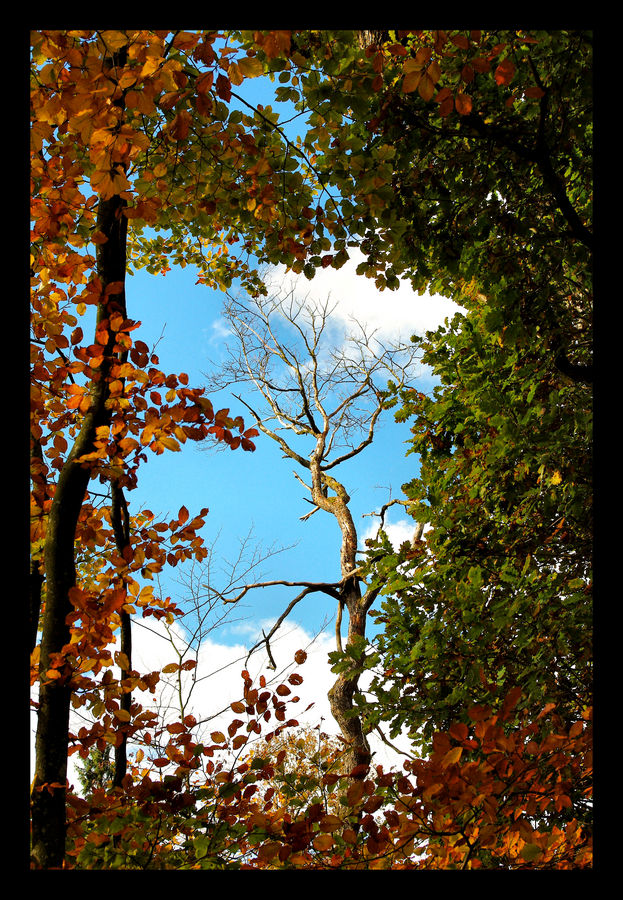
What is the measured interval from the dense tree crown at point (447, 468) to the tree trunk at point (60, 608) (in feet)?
0.04

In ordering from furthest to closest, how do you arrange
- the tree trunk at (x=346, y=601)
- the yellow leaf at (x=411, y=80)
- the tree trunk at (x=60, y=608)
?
the tree trunk at (x=346, y=601) → the tree trunk at (x=60, y=608) → the yellow leaf at (x=411, y=80)

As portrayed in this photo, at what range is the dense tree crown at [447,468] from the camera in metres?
2.69

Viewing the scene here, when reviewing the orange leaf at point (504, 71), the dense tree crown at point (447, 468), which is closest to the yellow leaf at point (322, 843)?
the dense tree crown at point (447, 468)

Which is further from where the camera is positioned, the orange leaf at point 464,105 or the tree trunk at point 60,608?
the orange leaf at point 464,105

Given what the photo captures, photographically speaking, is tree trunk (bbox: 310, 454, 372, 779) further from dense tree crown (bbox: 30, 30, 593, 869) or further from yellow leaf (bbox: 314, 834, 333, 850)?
yellow leaf (bbox: 314, 834, 333, 850)

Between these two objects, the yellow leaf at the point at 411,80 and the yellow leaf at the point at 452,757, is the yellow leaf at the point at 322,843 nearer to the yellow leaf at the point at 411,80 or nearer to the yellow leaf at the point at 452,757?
the yellow leaf at the point at 452,757

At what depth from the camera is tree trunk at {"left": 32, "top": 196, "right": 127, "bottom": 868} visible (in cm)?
251

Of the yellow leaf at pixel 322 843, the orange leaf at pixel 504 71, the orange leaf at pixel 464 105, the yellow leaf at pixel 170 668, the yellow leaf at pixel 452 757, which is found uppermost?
the orange leaf at pixel 504 71

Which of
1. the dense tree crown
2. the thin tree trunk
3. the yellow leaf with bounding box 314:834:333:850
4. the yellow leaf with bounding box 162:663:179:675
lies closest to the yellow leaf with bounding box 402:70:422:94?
the dense tree crown

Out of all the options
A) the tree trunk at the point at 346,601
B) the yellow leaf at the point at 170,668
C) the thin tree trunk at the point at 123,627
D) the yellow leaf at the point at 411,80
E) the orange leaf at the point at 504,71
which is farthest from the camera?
the tree trunk at the point at 346,601

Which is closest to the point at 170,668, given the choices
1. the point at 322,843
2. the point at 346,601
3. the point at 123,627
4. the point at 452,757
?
the point at 123,627

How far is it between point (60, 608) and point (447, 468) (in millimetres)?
3679

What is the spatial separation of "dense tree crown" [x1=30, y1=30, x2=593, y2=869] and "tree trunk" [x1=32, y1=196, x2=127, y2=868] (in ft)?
0.04

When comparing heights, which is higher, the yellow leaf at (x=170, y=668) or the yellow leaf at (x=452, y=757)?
the yellow leaf at (x=170, y=668)
